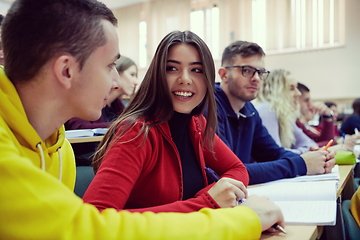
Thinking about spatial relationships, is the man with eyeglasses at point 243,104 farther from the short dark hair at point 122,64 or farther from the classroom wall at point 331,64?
the classroom wall at point 331,64

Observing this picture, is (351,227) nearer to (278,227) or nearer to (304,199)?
(304,199)

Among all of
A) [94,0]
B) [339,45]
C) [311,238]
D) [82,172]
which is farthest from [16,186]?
[339,45]

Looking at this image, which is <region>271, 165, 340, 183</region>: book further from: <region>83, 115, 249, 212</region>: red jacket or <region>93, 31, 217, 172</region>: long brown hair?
<region>93, 31, 217, 172</region>: long brown hair

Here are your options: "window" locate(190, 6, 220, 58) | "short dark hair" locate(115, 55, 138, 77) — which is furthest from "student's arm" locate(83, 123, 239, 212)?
"window" locate(190, 6, 220, 58)

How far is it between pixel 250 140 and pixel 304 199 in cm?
82

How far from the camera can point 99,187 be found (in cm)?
79

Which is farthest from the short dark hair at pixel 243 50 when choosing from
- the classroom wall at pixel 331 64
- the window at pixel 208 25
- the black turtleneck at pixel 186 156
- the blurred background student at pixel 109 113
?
the window at pixel 208 25

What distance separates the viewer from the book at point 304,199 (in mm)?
802

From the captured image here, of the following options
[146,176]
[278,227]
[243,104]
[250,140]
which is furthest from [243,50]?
[278,227]

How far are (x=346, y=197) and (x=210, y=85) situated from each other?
1124 mm

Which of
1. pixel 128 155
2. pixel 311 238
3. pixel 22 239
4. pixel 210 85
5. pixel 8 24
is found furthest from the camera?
pixel 210 85

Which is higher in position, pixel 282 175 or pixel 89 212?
pixel 89 212

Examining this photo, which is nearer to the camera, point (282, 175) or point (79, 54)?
point (79, 54)

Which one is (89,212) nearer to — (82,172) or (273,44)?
(82,172)
